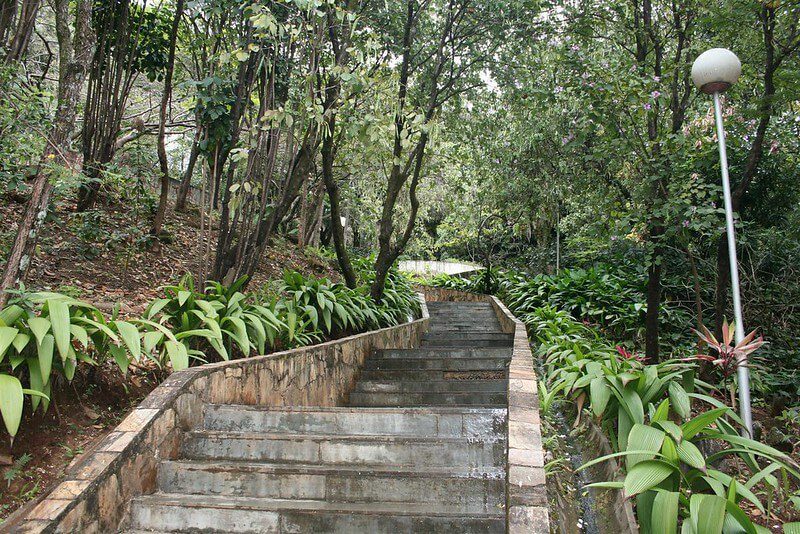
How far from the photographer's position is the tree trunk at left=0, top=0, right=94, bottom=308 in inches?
139

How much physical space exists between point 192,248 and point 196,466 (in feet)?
16.1

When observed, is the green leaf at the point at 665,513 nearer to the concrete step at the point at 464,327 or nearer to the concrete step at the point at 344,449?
the concrete step at the point at 344,449

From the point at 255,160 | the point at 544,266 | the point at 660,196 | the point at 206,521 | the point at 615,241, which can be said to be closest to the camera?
the point at 206,521

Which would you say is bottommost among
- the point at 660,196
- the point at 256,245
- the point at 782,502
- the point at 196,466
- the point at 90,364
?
the point at 782,502

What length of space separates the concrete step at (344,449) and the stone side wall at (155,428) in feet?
0.66

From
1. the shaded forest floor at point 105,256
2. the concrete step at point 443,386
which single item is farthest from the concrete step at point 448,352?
the shaded forest floor at point 105,256

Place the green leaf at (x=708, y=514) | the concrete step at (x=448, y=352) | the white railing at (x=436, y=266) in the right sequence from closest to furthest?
1. the green leaf at (x=708, y=514)
2. the concrete step at (x=448, y=352)
3. the white railing at (x=436, y=266)

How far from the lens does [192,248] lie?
7.52m

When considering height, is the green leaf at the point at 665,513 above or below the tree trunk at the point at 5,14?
below

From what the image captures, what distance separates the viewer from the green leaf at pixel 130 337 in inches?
127

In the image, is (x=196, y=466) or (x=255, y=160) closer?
(x=196, y=466)

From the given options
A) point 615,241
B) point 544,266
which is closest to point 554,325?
point 615,241

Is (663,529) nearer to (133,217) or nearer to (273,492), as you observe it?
(273,492)

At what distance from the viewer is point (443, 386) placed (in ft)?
18.1
